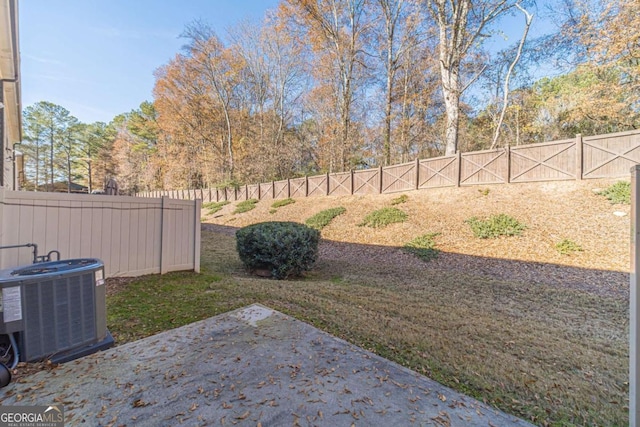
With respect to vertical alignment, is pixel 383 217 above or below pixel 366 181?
below

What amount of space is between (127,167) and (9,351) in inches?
1298

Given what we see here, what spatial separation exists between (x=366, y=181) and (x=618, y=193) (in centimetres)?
763

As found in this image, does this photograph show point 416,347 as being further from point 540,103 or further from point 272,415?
point 540,103

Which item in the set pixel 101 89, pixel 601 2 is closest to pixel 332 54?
pixel 601 2

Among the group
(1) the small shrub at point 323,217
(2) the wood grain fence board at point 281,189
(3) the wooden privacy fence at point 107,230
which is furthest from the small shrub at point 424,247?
(2) the wood grain fence board at point 281,189

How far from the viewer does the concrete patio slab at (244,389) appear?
1609 millimetres

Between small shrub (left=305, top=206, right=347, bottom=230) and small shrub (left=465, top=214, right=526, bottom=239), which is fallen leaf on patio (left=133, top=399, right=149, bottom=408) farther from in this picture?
small shrub (left=305, top=206, right=347, bottom=230)

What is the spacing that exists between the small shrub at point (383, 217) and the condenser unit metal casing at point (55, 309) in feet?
24.9

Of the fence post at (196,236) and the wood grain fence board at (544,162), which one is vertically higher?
the wood grain fence board at (544,162)

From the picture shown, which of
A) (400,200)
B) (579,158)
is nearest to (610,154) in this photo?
(579,158)

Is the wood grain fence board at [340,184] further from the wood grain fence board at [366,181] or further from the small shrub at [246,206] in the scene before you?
the small shrub at [246,206]

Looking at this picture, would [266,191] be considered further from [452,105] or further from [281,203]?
[452,105]

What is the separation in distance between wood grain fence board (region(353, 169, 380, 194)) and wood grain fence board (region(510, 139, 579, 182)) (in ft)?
15.7

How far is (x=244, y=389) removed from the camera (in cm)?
185
